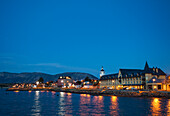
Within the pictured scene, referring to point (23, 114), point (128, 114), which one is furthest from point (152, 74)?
point (23, 114)

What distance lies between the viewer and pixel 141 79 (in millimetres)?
103312

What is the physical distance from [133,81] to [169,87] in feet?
78.4

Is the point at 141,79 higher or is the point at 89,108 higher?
the point at 141,79

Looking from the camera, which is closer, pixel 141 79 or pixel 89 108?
pixel 89 108

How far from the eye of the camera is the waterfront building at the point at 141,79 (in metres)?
92.9

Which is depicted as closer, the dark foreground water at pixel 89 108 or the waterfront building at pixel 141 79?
the dark foreground water at pixel 89 108

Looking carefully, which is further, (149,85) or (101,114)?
(149,85)

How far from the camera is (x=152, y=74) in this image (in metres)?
102

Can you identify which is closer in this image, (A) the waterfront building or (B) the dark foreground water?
(B) the dark foreground water

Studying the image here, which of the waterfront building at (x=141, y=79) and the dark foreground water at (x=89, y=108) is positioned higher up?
the waterfront building at (x=141, y=79)

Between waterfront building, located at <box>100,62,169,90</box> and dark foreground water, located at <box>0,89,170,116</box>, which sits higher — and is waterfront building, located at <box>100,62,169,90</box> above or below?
above

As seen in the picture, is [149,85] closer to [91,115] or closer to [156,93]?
[156,93]

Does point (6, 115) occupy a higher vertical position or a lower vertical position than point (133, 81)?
lower

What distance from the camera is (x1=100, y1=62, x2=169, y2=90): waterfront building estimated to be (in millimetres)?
92938
